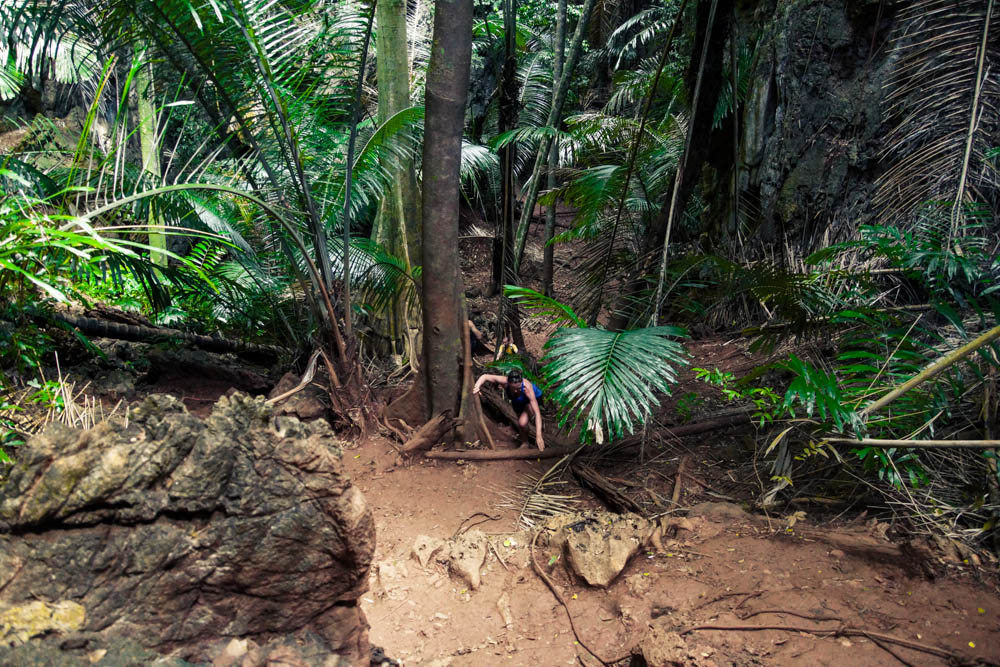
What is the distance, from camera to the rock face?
172 cm

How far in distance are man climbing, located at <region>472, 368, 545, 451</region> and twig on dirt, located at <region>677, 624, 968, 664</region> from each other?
7.22 ft

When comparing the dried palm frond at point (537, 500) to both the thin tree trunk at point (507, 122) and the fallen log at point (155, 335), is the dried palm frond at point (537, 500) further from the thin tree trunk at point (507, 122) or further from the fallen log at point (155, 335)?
the fallen log at point (155, 335)

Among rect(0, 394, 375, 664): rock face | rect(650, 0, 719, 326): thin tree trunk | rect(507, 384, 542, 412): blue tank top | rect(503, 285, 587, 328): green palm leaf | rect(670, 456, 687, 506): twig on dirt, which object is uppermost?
rect(650, 0, 719, 326): thin tree trunk

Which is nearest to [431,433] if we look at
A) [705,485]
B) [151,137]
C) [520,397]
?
[520,397]

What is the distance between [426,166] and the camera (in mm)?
4777

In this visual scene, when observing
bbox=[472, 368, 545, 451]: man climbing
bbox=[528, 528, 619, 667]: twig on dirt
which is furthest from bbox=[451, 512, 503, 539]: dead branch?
bbox=[472, 368, 545, 451]: man climbing

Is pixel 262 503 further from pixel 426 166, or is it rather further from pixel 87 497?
pixel 426 166

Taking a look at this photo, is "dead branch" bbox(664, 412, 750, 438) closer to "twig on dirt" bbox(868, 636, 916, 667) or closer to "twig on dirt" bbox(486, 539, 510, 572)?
"twig on dirt" bbox(486, 539, 510, 572)

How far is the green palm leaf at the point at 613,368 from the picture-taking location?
10.5ft

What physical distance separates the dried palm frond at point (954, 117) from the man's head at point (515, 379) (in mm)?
2810

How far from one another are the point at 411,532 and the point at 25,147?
4.65 metres

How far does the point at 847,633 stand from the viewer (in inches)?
112

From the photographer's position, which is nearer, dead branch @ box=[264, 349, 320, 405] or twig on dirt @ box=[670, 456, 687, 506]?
twig on dirt @ box=[670, 456, 687, 506]

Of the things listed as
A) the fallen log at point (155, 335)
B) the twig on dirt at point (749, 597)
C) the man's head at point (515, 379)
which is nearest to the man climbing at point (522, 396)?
the man's head at point (515, 379)
